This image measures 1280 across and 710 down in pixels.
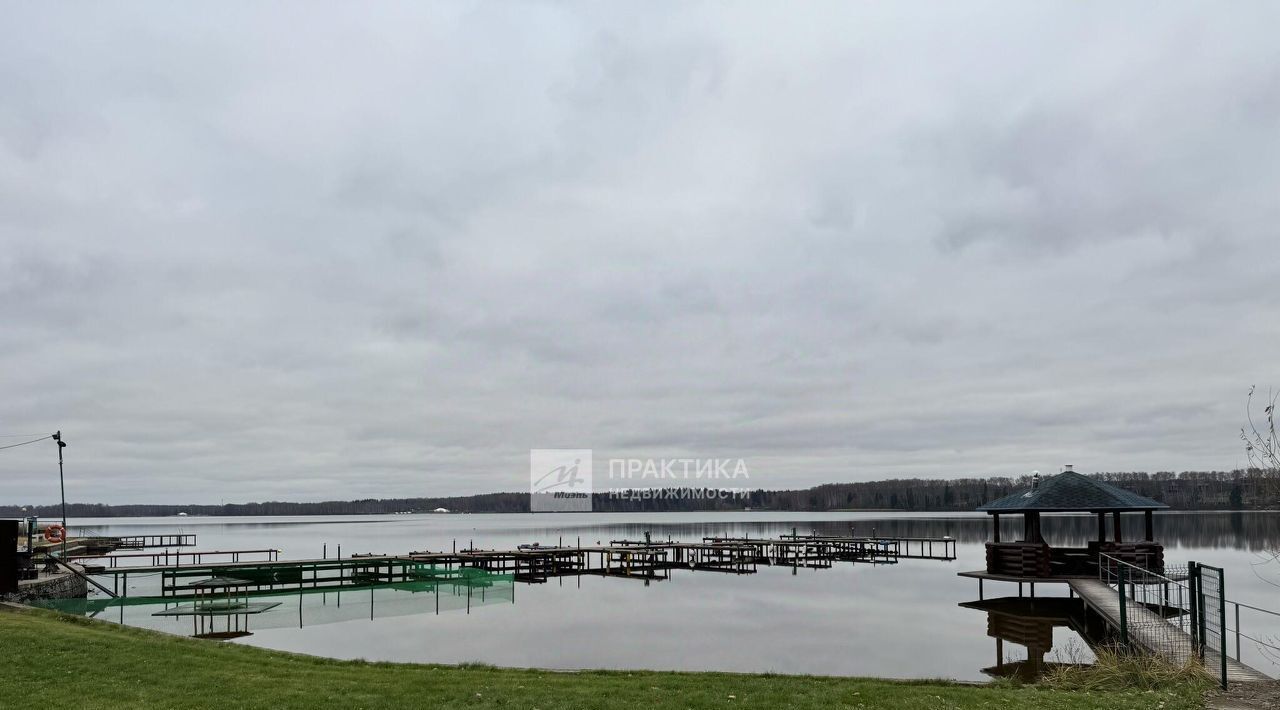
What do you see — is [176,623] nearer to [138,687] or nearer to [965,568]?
[138,687]

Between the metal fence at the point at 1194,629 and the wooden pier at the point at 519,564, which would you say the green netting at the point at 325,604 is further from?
the metal fence at the point at 1194,629

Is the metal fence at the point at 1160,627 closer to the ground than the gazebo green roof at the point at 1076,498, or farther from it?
closer to the ground

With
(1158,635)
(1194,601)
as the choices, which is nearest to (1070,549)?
(1158,635)

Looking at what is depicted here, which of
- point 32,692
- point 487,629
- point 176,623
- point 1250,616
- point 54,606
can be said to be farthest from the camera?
point 1250,616

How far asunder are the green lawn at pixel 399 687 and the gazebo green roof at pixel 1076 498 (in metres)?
17.4

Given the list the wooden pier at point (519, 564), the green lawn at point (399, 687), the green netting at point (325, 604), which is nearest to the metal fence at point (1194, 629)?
the green lawn at point (399, 687)

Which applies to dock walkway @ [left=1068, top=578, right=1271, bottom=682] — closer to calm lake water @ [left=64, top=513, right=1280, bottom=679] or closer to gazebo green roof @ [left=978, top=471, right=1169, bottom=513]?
calm lake water @ [left=64, top=513, right=1280, bottom=679]

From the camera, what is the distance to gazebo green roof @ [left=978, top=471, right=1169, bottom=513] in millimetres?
27109

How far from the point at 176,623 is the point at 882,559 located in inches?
1661

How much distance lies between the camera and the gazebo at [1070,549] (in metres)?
26.5

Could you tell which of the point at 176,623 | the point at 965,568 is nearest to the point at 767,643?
the point at 176,623

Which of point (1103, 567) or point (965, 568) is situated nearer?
point (1103, 567)

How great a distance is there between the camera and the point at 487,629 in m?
24.2

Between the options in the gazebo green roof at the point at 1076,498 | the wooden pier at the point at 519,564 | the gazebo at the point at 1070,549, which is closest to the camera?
the gazebo at the point at 1070,549
